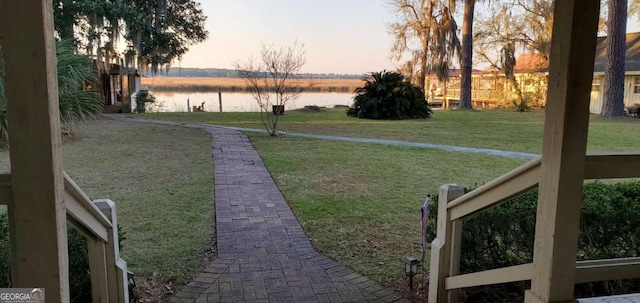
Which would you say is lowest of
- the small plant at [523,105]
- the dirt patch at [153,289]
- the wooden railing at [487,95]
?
the dirt patch at [153,289]

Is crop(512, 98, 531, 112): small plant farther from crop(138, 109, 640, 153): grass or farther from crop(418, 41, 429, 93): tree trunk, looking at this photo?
crop(138, 109, 640, 153): grass

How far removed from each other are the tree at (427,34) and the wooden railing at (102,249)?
71.0ft

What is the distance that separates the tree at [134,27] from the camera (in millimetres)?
14609

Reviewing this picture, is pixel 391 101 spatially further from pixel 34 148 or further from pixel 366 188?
pixel 34 148

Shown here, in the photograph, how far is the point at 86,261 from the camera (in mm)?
2412

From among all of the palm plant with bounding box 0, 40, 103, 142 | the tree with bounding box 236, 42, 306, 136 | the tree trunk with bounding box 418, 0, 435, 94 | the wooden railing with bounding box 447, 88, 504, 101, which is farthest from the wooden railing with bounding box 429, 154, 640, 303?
the wooden railing with bounding box 447, 88, 504, 101

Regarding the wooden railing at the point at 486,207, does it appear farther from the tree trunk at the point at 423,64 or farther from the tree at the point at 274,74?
the tree trunk at the point at 423,64

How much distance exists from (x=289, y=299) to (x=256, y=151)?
6575mm

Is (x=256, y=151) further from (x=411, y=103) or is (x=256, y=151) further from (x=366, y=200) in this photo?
(x=411, y=103)

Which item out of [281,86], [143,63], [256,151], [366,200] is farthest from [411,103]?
[366,200]

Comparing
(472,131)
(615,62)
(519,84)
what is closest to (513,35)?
(519,84)

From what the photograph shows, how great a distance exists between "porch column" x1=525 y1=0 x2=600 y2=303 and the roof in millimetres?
20836

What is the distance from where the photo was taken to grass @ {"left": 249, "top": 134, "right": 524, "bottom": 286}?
12.5 feet

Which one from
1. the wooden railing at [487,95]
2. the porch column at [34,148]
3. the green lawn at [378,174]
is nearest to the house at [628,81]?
the wooden railing at [487,95]
